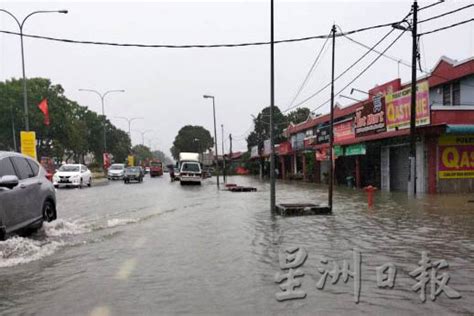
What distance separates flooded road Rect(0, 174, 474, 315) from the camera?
536 centimetres

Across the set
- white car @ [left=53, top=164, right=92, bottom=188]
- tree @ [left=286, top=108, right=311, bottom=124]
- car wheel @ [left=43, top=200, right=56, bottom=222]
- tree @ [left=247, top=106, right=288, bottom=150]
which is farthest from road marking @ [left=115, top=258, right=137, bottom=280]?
tree @ [left=286, top=108, right=311, bottom=124]

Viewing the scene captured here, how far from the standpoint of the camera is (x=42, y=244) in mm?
9156

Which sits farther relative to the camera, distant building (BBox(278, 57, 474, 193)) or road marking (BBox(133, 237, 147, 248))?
distant building (BBox(278, 57, 474, 193))

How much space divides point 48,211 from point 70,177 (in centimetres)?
2190

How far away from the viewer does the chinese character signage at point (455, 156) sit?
2322cm

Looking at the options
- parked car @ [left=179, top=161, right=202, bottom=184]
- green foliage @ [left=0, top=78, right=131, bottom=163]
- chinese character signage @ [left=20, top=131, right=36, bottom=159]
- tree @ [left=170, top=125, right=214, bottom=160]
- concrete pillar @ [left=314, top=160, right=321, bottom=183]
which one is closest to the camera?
chinese character signage @ [left=20, top=131, right=36, bottom=159]

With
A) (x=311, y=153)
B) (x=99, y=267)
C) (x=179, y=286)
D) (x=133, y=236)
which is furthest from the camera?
(x=311, y=153)

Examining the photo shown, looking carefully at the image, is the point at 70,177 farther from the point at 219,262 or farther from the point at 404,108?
the point at 219,262

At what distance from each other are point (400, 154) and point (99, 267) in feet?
76.3

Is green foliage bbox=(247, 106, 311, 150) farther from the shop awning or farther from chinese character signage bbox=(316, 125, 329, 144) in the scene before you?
the shop awning

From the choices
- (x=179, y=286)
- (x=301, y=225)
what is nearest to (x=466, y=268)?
(x=179, y=286)

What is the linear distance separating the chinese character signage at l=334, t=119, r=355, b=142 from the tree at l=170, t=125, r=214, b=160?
89.5m

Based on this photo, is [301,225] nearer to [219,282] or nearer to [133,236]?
[133,236]

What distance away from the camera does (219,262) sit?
7660 mm
